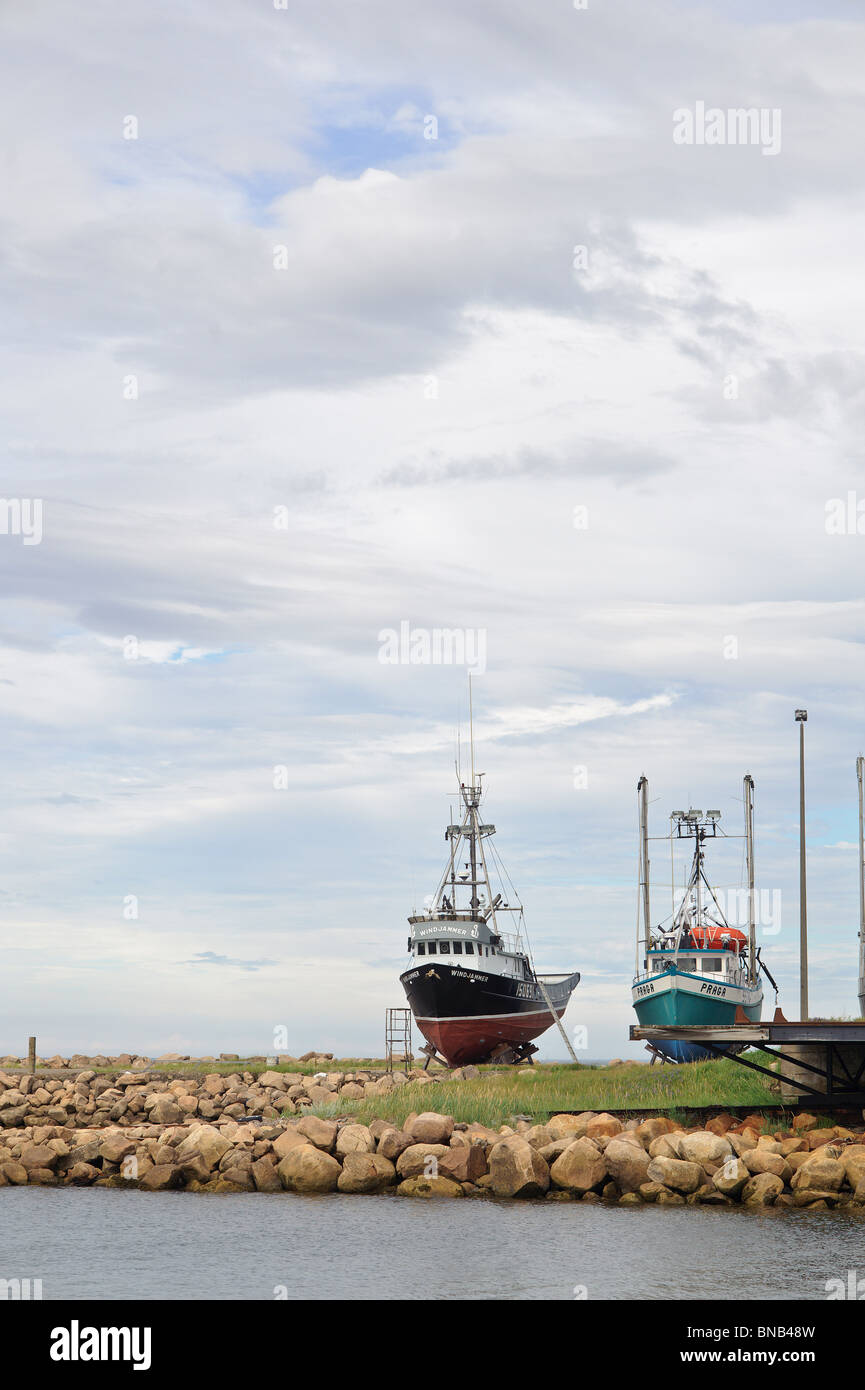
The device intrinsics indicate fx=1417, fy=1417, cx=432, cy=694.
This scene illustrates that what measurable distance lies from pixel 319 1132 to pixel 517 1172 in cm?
597

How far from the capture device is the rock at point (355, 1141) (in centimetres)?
3420

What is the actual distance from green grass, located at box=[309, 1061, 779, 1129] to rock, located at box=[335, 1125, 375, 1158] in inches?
219

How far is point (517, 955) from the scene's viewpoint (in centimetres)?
8162

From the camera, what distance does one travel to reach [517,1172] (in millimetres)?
31812

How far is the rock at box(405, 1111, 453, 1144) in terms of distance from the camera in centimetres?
3553

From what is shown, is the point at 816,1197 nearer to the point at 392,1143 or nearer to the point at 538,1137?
the point at 538,1137

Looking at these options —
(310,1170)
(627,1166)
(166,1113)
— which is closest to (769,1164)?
(627,1166)

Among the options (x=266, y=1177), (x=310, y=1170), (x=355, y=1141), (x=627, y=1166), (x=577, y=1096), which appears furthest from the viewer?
(x=577, y=1096)

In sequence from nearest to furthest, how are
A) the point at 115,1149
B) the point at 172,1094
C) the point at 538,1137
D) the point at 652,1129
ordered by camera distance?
the point at 652,1129
the point at 538,1137
the point at 115,1149
the point at 172,1094

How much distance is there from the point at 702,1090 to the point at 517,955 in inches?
1570

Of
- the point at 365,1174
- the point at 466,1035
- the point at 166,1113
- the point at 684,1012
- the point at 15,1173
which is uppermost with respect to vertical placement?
the point at 684,1012

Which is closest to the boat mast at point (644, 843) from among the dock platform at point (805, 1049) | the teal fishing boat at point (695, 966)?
the teal fishing boat at point (695, 966)
